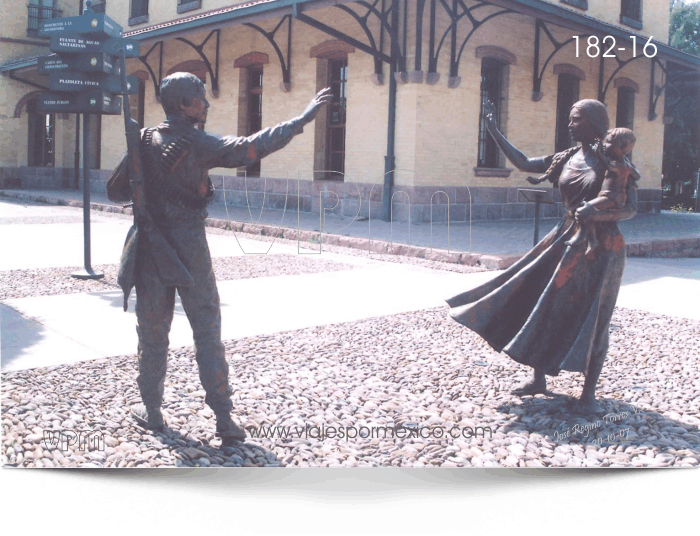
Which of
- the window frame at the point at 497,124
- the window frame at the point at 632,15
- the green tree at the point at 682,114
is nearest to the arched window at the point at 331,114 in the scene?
the window frame at the point at 497,124

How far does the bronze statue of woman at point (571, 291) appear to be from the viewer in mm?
3510

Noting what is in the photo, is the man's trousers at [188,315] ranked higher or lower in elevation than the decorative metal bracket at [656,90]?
lower

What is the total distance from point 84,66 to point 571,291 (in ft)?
15.1

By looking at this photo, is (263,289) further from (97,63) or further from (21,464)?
(21,464)

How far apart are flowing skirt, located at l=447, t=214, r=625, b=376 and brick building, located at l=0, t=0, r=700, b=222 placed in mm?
6912

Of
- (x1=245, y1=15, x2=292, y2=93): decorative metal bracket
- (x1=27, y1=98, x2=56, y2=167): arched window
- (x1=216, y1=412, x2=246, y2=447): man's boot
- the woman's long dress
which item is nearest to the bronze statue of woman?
the woman's long dress

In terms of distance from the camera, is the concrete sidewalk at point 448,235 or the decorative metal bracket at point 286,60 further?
the decorative metal bracket at point 286,60

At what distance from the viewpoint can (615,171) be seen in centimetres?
346

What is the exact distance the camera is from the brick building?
41.4ft

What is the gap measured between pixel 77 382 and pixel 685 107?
755 inches

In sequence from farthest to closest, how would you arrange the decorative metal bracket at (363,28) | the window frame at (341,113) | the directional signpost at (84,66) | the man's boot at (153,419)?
A: the window frame at (341,113), the decorative metal bracket at (363,28), the directional signpost at (84,66), the man's boot at (153,419)

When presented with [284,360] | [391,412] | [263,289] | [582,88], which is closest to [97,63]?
[263,289]

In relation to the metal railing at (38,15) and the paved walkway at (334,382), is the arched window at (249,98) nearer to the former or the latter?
the metal railing at (38,15)

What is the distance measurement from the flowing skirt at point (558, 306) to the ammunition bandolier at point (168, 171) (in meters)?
1.52
